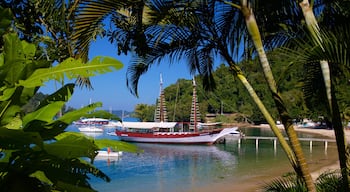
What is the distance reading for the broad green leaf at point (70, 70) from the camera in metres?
1.21

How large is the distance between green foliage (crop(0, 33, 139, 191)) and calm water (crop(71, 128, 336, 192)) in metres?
15.9

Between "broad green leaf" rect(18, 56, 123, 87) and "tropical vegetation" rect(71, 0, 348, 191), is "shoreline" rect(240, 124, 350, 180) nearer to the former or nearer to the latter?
"tropical vegetation" rect(71, 0, 348, 191)

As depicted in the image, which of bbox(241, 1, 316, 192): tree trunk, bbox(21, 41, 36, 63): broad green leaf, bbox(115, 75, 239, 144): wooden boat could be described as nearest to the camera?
bbox(21, 41, 36, 63): broad green leaf

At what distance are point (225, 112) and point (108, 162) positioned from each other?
60763 millimetres

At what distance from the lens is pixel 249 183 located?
19.1 meters

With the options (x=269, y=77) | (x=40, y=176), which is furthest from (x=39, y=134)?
(x=269, y=77)

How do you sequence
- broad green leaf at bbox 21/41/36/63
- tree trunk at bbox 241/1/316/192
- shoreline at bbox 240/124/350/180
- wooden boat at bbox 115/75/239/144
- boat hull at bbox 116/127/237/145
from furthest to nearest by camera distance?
1. wooden boat at bbox 115/75/239/144
2. boat hull at bbox 116/127/237/145
3. shoreline at bbox 240/124/350/180
4. tree trunk at bbox 241/1/316/192
5. broad green leaf at bbox 21/41/36/63

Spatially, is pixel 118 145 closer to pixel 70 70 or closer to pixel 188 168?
pixel 70 70

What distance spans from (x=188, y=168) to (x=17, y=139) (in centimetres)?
2464

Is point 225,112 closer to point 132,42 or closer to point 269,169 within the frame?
point 269,169

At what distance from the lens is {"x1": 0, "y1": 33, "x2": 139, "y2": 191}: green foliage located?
110 centimetres

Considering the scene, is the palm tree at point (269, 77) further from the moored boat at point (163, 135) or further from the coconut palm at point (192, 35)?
the moored boat at point (163, 135)

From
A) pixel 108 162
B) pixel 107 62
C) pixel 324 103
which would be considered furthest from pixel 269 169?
pixel 107 62

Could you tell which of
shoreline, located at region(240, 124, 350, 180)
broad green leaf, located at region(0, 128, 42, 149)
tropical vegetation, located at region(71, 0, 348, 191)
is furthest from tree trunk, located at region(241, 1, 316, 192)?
broad green leaf, located at region(0, 128, 42, 149)
